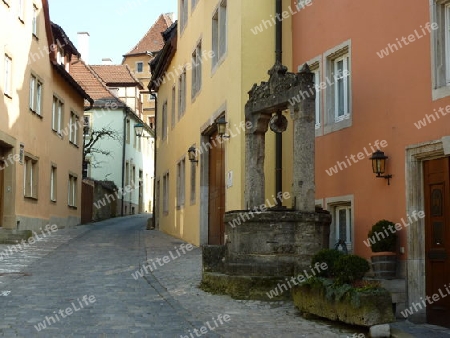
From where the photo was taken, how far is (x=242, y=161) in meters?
15.0

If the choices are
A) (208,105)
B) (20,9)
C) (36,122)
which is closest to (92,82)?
(36,122)

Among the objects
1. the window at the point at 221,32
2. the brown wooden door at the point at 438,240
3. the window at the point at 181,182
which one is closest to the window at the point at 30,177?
the window at the point at 181,182

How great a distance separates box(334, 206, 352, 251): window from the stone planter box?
3.35 metres

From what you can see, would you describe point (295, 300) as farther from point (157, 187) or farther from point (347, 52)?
point (157, 187)

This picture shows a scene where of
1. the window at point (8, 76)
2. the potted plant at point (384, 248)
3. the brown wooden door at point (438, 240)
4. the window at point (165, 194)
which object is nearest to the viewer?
the brown wooden door at point (438, 240)

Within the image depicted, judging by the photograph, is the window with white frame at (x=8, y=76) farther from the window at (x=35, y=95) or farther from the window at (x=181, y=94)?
the window at (x=181, y=94)

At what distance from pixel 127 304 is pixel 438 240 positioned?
460 cm

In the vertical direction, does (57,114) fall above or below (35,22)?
below

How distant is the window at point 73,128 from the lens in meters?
31.7

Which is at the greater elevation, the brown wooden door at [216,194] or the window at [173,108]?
the window at [173,108]

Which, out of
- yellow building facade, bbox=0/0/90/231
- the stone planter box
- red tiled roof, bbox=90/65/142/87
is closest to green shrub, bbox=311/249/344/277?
the stone planter box

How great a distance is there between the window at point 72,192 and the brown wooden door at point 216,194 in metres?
13.6

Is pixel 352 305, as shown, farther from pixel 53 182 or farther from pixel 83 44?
pixel 83 44

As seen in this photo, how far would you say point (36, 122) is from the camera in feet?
82.8
